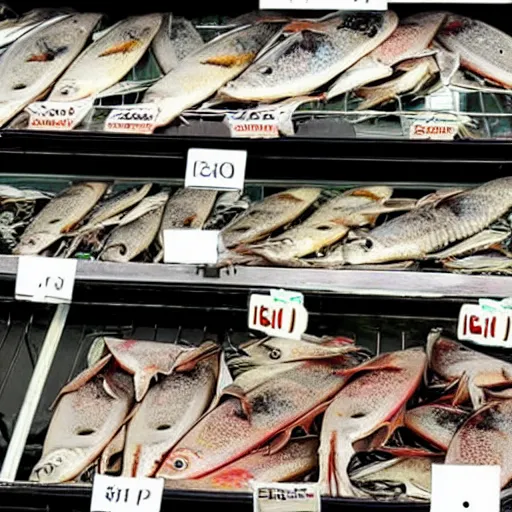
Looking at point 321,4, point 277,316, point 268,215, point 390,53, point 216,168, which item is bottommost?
point 277,316

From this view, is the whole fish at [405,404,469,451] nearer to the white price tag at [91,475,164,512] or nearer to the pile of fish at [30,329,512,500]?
the pile of fish at [30,329,512,500]

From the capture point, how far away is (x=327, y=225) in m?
2.14

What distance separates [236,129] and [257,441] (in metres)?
0.64

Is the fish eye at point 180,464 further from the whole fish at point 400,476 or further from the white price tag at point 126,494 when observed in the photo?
the whole fish at point 400,476

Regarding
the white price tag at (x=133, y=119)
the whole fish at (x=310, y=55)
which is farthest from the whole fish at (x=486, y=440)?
the white price tag at (x=133, y=119)

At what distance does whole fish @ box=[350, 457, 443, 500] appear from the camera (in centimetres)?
188

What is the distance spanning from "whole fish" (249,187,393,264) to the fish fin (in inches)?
17.2

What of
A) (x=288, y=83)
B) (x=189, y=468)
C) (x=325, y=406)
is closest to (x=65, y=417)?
(x=189, y=468)

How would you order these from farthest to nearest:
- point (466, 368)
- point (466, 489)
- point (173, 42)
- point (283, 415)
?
point (173, 42) < point (466, 368) < point (283, 415) < point (466, 489)

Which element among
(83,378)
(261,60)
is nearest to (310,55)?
(261,60)

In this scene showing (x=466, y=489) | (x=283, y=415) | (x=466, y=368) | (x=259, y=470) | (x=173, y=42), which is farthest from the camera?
(x=173, y=42)

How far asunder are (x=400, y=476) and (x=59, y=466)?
0.67 meters

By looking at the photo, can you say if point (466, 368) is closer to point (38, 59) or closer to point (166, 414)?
point (166, 414)

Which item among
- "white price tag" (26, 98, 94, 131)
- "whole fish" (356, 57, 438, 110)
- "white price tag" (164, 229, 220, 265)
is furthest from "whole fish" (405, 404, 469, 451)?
"white price tag" (26, 98, 94, 131)
